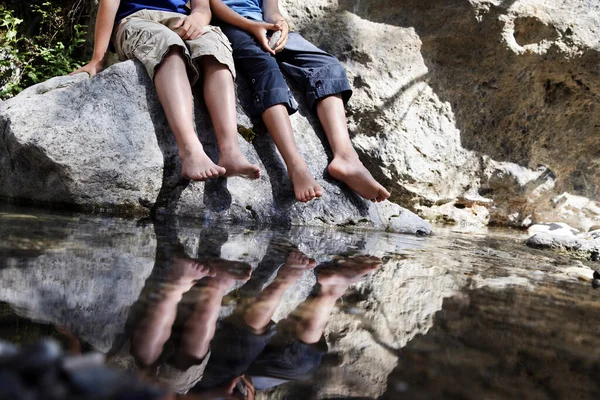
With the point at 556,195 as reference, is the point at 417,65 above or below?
above

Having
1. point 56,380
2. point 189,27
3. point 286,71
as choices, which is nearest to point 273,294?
point 56,380

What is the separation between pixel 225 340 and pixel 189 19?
225 centimetres

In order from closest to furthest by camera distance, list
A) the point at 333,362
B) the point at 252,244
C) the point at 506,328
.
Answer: the point at 333,362
the point at 506,328
the point at 252,244

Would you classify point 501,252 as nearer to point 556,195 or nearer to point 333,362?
point 333,362

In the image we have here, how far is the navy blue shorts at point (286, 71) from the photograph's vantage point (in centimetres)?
277

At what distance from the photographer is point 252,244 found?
5.81ft

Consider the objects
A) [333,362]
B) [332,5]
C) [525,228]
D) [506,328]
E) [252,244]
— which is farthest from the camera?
[525,228]

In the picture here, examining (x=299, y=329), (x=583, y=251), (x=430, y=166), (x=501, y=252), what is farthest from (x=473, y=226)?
(x=299, y=329)

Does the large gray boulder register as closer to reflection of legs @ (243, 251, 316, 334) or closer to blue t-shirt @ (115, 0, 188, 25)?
blue t-shirt @ (115, 0, 188, 25)

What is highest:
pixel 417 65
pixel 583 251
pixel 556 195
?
pixel 417 65

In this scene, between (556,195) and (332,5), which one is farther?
(556,195)

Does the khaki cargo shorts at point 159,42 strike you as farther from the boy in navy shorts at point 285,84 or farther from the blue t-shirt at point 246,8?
the blue t-shirt at point 246,8

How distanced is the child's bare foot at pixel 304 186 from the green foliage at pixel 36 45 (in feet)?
9.55

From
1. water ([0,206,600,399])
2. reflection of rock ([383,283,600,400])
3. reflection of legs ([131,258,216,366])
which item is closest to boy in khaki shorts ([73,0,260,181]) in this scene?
water ([0,206,600,399])
